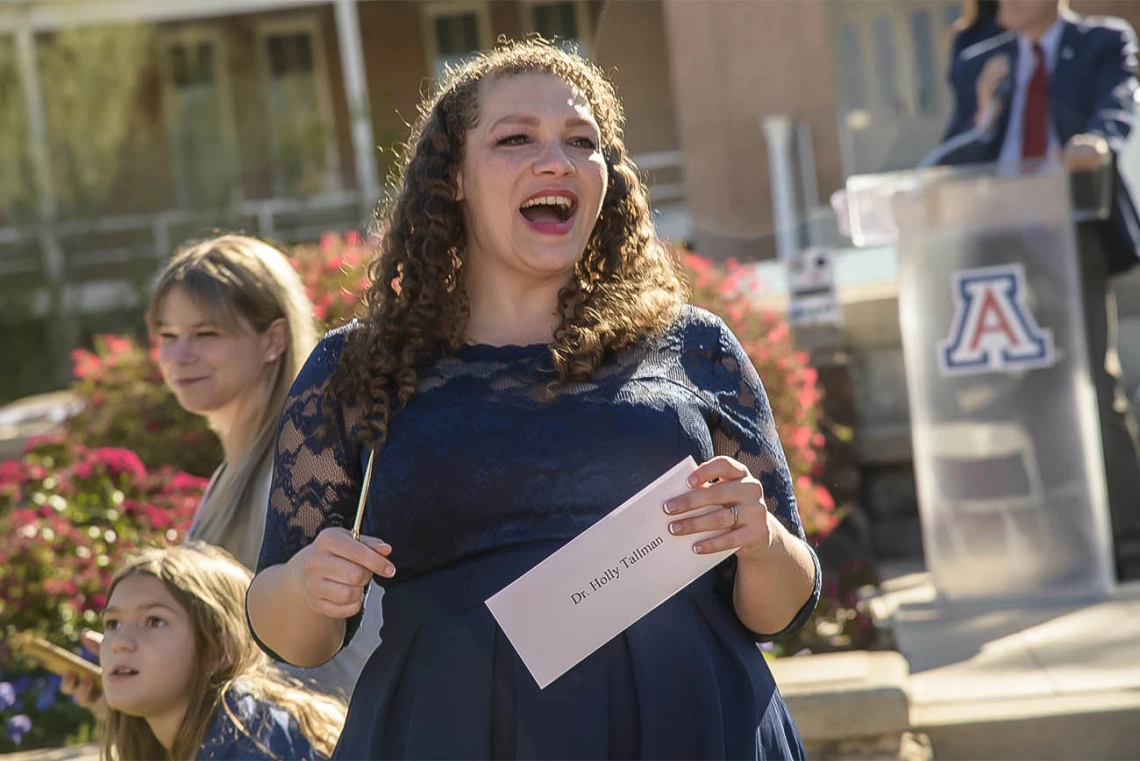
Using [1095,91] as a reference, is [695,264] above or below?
below

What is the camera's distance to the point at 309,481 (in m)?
2.07

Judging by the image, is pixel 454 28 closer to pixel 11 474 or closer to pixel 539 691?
pixel 11 474

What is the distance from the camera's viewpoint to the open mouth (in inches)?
83.1

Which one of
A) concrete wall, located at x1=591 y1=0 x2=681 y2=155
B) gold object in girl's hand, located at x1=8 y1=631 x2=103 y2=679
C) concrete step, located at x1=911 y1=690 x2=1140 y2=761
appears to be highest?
concrete wall, located at x1=591 y1=0 x2=681 y2=155

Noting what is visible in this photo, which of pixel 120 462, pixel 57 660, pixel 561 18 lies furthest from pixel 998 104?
pixel 561 18

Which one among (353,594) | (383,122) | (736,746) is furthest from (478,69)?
(383,122)

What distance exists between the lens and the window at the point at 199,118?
14.8m

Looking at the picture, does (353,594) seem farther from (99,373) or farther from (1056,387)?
(99,373)

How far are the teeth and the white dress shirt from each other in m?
3.54

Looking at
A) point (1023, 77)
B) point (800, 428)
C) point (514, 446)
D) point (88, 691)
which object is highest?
point (1023, 77)

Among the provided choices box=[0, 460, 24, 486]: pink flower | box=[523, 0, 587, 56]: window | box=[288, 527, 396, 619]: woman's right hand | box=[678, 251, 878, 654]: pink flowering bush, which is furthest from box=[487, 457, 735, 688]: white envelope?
box=[523, 0, 587, 56]: window

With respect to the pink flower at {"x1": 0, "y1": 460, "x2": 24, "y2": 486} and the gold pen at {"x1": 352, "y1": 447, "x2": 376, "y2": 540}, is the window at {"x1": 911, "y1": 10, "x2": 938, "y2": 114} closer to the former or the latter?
the pink flower at {"x1": 0, "y1": 460, "x2": 24, "y2": 486}

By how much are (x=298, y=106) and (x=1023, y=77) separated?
1227 cm

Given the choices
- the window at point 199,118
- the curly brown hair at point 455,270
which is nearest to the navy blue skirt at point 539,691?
the curly brown hair at point 455,270
